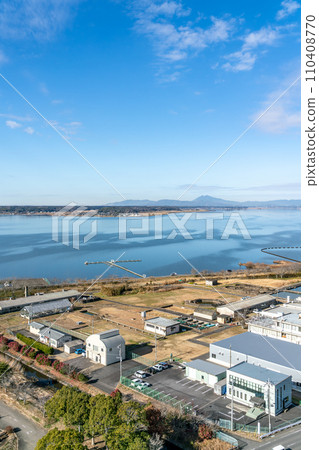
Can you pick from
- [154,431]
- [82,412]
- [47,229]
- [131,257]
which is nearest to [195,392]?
[154,431]

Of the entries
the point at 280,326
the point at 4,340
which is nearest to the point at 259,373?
the point at 280,326

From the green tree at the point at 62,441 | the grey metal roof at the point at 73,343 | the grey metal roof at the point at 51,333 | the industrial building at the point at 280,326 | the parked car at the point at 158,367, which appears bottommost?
the parked car at the point at 158,367

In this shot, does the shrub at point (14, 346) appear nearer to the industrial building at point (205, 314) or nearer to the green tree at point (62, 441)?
the green tree at point (62, 441)

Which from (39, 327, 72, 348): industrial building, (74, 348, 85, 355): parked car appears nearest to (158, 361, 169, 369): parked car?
(74, 348, 85, 355): parked car

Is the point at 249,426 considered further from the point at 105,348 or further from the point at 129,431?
the point at 105,348

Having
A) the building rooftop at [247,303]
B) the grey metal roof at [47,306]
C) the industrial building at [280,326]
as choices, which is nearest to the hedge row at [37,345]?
the grey metal roof at [47,306]

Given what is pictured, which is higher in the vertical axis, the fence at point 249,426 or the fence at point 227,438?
the fence at point 227,438
